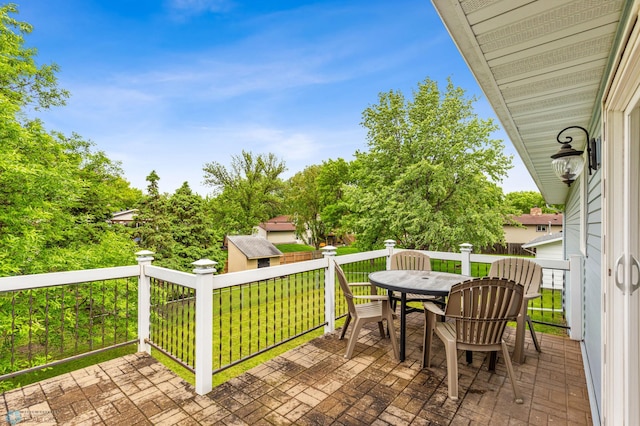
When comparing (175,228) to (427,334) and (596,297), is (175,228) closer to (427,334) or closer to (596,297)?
(427,334)

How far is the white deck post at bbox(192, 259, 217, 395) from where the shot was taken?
2609 mm

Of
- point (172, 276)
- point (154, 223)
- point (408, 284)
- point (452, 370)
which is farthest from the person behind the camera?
point (154, 223)

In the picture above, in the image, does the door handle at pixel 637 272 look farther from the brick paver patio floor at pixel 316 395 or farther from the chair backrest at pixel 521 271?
the chair backrest at pixel 521 271

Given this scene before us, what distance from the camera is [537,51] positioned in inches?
71.1

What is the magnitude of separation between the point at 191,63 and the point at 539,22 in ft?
38.7

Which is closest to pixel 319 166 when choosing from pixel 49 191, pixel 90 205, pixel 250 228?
pixel 250 228

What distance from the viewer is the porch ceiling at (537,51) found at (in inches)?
56.7

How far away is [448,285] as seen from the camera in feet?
10.8

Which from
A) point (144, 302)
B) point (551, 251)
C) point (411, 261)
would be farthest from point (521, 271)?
point (551, 251)

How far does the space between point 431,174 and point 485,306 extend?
32.2ft

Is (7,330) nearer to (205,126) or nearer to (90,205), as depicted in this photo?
(90,205)

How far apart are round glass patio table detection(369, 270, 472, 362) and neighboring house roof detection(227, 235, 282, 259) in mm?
17560

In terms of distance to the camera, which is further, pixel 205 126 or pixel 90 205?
pixel 205 126

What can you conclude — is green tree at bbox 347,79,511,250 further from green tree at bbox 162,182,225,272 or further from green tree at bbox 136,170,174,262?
green tree at bbox 136,170,174,262
